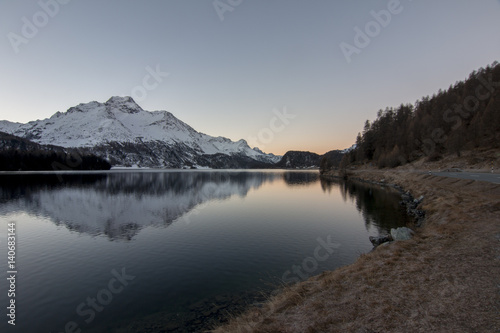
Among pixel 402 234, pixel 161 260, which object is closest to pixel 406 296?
pixel 402 234

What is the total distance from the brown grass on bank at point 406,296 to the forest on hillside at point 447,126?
3320 inches

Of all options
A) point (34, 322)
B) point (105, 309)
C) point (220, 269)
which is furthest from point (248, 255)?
point (34, 322)

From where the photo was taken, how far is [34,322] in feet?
42.1

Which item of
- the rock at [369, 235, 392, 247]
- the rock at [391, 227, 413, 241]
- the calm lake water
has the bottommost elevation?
the calm lake water

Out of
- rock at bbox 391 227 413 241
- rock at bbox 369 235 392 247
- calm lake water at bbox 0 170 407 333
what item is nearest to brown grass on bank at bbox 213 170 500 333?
rock at bbox 391 227 413 241

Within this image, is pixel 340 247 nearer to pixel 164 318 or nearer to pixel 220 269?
pixel 220 269

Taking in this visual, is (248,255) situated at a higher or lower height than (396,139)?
lower

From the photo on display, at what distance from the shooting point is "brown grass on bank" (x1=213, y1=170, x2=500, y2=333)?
26.1ft

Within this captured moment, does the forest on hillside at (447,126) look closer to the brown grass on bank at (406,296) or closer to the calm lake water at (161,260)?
the calm lake water at (161,260)

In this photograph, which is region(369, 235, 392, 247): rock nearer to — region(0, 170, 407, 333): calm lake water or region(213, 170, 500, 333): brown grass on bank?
region(0, 170, 407, 333): calm lake water

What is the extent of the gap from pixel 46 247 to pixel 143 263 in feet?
40.9

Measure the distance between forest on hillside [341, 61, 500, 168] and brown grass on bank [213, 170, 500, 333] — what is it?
84328 mm

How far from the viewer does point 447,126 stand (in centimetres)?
10169

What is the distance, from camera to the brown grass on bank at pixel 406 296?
795 cm
